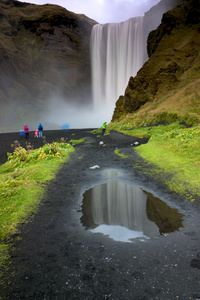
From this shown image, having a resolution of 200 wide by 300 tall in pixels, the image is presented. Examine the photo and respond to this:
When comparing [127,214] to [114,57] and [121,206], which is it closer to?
[121,206]

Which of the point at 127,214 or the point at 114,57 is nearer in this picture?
the point at 127,214

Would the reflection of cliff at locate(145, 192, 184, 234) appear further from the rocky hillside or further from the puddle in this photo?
the rocky hillside

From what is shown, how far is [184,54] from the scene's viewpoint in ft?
98.4

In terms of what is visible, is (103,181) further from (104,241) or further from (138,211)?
(104,241)

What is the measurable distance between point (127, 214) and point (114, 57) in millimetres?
67406

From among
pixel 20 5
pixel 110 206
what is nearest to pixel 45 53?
pixel 20 5

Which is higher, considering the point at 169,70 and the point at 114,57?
the point at 114,57

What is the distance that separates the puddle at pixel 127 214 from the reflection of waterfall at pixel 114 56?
58910 mm

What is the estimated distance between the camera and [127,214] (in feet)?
15.5

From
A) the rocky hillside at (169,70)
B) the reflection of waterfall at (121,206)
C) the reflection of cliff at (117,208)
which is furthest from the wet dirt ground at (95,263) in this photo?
the rocky hillside at (169,70)

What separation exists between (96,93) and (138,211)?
70.6m

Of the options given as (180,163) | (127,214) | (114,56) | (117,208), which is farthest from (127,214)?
(114,56)

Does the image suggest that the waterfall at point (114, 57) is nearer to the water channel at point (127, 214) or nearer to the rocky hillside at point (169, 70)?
the rocky hillside at point (169, 70)

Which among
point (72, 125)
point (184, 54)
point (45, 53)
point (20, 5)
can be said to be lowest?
point (72, 125)
